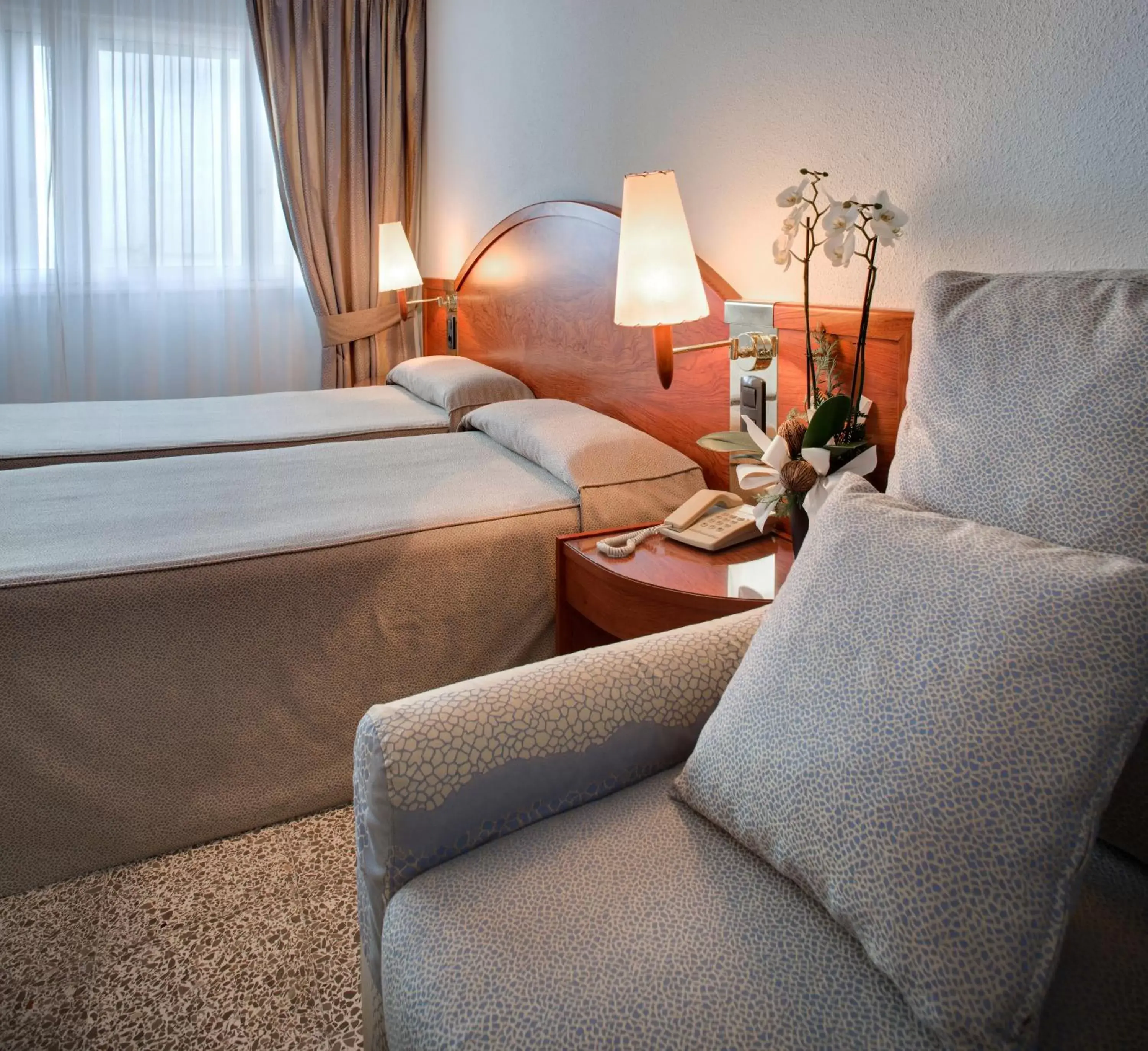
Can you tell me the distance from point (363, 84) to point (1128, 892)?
4.04 metres

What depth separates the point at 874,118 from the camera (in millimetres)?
1554

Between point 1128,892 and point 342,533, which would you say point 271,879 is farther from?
point 1128,892

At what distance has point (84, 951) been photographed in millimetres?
1413

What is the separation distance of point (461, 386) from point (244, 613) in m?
1.39

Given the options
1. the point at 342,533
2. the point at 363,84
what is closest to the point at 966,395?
the point at 342,533

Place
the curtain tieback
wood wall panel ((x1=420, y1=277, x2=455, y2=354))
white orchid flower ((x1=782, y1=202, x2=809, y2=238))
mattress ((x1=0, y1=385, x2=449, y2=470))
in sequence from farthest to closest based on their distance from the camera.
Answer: the curtain tieback, wood wall panel ((x1=420, y1=277, x2=455, y2=354)), mattress ((x1=0, y1=385, x2=449, y2=470)), white orchid flower ((x1=782, y1=202, x2=809, y2=238))

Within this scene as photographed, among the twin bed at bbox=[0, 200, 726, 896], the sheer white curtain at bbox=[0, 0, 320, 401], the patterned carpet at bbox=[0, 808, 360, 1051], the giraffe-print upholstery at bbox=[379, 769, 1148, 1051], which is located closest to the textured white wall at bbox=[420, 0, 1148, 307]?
the twin bed at bbox=[0, 200, 726, 896]

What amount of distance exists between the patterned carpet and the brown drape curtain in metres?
2.82

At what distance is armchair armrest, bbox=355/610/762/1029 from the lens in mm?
921

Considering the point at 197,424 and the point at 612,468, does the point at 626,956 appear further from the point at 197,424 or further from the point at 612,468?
the point at 197,424

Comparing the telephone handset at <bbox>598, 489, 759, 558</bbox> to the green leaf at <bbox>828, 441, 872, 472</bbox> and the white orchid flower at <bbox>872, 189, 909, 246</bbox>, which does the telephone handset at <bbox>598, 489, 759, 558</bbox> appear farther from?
the white orchid flower at <bbox>872, 189, 909, 246</bbox>

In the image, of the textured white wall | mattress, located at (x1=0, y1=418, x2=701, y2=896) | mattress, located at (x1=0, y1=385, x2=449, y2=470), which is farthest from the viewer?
mattress, located at (x1=0, y1=385, x2=449, y2=470)

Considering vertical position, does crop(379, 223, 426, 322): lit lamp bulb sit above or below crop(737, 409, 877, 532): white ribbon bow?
above

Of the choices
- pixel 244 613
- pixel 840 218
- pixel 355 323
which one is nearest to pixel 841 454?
pixel 840 218
